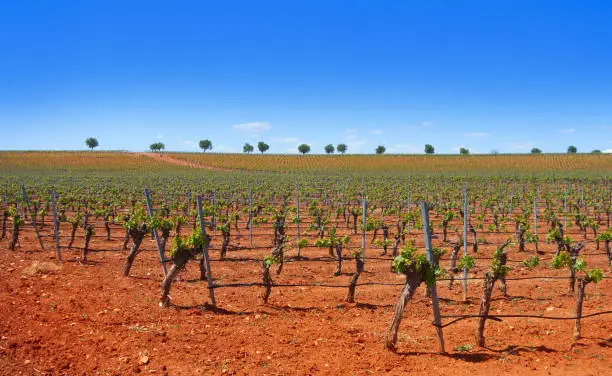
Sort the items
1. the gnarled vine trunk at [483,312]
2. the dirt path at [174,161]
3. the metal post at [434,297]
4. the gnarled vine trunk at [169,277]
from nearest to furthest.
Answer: the metal post at [434,297]
the gnarled vine trunk at [483,312]
the gnarled vine trunk at [169,277]
the dirt path at [174,161]

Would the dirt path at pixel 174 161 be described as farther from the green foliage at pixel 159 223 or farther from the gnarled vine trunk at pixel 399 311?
the gnarled vine trunk at pixel 399 311

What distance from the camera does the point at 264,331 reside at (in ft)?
22.9

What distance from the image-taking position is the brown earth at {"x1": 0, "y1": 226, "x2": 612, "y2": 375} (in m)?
5.77

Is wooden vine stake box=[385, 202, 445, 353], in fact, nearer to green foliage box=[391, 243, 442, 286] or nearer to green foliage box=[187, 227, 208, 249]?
green foliage box=[391, 243, 442, 286]

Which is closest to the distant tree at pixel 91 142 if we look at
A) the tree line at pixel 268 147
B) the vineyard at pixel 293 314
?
the tree line at pixel 268 147

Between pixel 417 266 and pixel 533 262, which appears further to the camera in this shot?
pixel 533 262

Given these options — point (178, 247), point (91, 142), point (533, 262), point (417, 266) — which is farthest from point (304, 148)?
point (417, 266)

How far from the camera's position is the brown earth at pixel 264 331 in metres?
5.77

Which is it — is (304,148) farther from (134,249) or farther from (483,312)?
(483,312)

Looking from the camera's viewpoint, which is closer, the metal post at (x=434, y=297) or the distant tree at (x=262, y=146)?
the metal post at (x=434, y=297)

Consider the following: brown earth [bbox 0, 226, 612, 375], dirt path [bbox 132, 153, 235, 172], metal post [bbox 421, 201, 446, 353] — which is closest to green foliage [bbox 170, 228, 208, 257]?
brown earth [bbox 0, 226, 612, 375]

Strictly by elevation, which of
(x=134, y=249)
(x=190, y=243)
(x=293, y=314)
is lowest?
(x=293, y=314)

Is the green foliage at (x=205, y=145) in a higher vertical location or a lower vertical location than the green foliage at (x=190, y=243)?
higher

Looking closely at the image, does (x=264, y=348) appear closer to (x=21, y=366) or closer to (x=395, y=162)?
(x=21, y=366)
